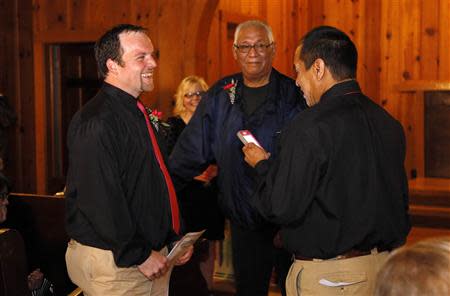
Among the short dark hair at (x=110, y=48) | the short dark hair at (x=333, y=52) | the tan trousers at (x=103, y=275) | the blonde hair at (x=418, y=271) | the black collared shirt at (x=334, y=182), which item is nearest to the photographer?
the blonde hair at (x=418, y=271)

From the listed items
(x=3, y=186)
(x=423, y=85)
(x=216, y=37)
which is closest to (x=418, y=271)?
(x=3, y=186)

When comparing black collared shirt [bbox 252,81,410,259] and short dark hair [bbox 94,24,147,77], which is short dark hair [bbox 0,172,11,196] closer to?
short dark hair [bbox 94,24,147,77]

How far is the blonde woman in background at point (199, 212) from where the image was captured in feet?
13.5

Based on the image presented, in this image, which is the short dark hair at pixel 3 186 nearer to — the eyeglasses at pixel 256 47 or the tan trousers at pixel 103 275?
the tan trousers at pixel 103 275

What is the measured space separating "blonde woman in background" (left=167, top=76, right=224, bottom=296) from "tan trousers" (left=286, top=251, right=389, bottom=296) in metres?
1.75

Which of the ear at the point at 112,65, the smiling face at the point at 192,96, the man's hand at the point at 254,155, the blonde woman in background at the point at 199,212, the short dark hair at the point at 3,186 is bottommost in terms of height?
the blonde woman in background at the point at 199,212

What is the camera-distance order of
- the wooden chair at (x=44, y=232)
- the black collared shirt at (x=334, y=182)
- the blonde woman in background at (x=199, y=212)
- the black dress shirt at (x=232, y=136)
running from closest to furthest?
1. the black collared shirt at (x=334, y=182)
2. the black dress shirt at (x=232, y=136)
3. the wooden chair at (x=44, y=232)
4. the blonde woman in background at (x=199, y=212)

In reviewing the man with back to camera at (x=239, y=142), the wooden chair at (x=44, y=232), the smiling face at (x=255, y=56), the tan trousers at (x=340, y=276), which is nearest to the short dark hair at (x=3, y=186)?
the wooden chair at (x=44, y=232)

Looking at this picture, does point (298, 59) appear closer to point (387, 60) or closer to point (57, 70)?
point (57, 70)

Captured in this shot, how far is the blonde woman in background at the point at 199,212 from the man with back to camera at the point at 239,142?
0.75 m

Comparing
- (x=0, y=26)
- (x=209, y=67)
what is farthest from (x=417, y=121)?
(x=0, y=26)

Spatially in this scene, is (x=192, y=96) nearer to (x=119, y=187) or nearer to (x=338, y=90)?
(x=119, y=187)

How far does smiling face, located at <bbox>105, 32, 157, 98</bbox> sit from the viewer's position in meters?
2.55

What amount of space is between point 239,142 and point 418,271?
2027 mm
